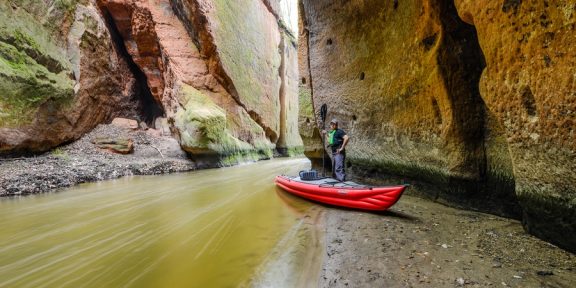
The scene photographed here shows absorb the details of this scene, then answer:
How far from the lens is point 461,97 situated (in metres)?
4.44

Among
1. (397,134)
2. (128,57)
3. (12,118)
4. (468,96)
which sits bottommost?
(397,134)

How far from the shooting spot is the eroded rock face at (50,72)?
772 centimetres

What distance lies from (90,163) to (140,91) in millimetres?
11055

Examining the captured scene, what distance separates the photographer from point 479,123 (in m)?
4.27

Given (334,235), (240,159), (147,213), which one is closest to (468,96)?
(334,235)

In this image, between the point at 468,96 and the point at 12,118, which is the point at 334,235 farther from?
the point at 12,118

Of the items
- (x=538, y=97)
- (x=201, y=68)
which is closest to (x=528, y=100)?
(x=538, y=97)

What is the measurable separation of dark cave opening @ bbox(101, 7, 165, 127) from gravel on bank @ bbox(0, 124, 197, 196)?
13.9ft

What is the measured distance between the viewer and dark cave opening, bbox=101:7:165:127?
54.2ft

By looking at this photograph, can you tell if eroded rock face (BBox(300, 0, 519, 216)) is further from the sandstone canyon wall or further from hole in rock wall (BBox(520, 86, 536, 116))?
the sandstone canyon wall

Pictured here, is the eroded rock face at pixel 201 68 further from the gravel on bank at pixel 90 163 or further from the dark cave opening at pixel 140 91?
the gravel on bank at pixel 90 163

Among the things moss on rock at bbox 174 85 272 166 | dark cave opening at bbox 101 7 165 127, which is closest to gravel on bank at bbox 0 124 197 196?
moss on rock at bbox 174 85 272 166

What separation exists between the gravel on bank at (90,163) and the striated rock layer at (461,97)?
7868mm

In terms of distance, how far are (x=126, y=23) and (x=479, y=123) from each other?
19.1 m
